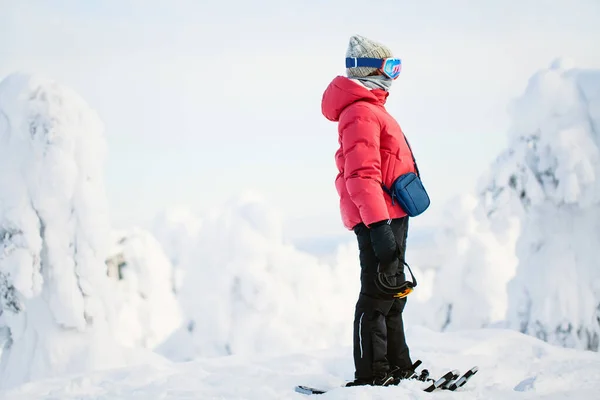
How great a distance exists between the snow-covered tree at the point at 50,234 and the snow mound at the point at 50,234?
0.06 feet

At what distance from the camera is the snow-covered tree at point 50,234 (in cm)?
1197

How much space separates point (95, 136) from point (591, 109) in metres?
11.4

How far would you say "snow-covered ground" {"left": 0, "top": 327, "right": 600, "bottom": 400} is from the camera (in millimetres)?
3795

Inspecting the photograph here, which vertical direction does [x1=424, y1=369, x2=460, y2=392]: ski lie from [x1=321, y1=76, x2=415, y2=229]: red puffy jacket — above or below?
below

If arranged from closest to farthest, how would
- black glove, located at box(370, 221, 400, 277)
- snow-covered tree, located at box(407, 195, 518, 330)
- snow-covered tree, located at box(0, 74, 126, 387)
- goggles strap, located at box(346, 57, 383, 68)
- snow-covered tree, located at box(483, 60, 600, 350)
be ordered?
1. black glove, located at box(370, 221, 400, 277)
2. goggles strap, located at box(346, 57, 383, 68)
3. snow-covered tree, located at box(0, 74, 126, 387)
4. snow-covered tree, located at box(483, 60, 600, 350)
5. snow-covered tree, located at box(407, 195, 518, 330)

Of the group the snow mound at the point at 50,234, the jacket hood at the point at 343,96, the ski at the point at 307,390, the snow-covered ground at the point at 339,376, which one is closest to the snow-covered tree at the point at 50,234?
the snow mound at the point at 50,234

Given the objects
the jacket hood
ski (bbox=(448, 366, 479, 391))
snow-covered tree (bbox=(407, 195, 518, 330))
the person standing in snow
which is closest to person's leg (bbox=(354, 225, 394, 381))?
the person standing in snow

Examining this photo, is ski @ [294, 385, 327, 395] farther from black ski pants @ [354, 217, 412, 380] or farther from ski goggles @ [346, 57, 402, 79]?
ski goggles @ [346, 57, 402, 79]

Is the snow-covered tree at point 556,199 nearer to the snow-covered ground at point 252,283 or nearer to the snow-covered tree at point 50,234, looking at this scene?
the snow-covered ground at point 252,283

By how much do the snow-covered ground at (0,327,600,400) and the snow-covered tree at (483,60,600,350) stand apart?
9484mm

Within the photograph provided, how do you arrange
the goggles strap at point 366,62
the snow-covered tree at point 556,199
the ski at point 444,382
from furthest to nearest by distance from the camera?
the snow-covered tree at point 556,199, the goggles strap at point 366,62, the ski at point 444,382

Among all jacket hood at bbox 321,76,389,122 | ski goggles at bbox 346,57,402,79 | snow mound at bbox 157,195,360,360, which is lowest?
snow mound at bbox 157,195,360,360

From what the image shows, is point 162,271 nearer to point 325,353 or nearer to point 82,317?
point 82,317

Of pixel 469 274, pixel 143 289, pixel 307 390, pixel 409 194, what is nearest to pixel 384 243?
pixel 409 194
